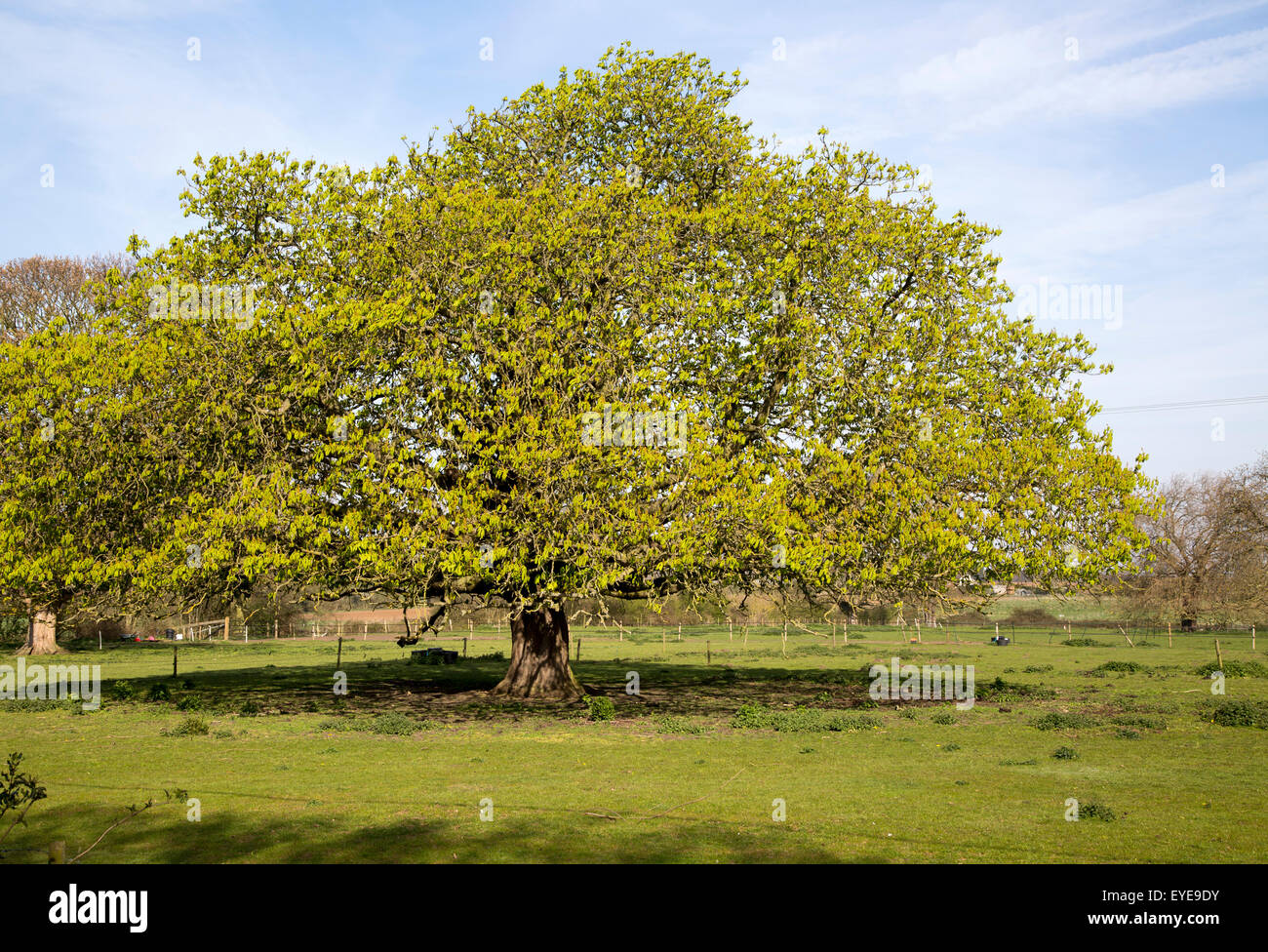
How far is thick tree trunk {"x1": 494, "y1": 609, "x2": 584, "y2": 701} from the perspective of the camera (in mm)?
31844

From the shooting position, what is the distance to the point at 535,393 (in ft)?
80.9

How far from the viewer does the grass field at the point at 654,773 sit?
12.6 m

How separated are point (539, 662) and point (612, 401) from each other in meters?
10.9

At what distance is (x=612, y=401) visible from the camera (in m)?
25.9

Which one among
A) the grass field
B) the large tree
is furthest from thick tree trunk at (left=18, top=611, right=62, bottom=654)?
the large tree

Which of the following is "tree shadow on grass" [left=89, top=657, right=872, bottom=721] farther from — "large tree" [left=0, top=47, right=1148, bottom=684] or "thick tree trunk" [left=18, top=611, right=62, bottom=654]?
"thick tree trunk" [left=18, top=611, right=62, bottom=654]

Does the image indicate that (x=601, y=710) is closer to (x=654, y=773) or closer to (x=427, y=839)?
(x=654, y=773)

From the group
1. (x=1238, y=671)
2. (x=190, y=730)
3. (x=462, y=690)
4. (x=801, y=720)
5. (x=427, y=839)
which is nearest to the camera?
(x=427, y=839)

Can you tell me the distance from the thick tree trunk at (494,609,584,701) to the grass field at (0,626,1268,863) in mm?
1983

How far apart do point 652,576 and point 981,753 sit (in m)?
11.4

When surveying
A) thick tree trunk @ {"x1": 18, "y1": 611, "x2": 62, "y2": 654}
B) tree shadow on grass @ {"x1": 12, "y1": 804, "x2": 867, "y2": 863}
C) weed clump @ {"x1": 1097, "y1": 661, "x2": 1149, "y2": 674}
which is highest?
tree shadow on grass @ {"x1": 12, "y1": 804, "x2": 867, "y2": 863}

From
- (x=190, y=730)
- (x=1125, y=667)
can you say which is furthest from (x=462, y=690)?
(x=1125, y=667)
